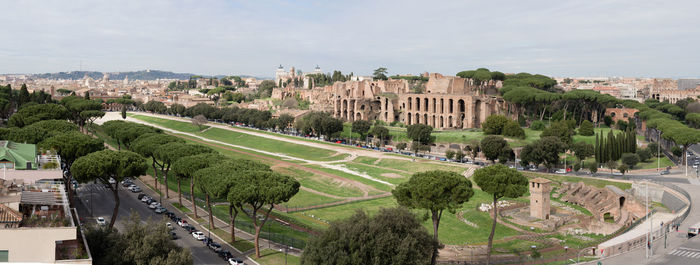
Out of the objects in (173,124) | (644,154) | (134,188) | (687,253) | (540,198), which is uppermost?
(644,154)

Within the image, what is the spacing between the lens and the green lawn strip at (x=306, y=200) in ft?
159

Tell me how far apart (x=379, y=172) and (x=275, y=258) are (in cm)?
3231

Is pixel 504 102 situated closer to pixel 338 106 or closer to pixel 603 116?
pixel 603 116

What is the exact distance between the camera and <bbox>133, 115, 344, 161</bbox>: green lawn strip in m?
76.6

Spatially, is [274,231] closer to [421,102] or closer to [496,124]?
[496,124]

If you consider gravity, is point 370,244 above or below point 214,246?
above

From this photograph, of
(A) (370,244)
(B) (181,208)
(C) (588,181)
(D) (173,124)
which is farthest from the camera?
(D) (173,124)

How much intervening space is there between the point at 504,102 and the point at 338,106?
3498 cm

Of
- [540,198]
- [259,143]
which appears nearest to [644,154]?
[540,198]

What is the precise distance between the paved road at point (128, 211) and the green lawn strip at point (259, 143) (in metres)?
30.6

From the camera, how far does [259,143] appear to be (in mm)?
88000

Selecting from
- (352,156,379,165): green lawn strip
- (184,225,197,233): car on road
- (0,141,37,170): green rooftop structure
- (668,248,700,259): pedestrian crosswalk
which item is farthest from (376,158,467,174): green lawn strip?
(0,141,37,170): green rooftop structure

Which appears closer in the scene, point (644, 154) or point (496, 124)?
point (644, 154)

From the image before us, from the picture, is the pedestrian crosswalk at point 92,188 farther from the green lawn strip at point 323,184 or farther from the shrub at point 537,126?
→ the shrub at point 537,126
